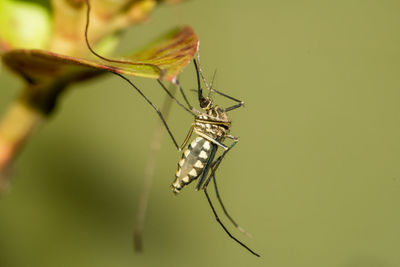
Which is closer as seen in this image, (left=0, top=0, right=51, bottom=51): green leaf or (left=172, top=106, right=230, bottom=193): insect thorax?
(left=0, top=0, right=51, bottom=51): green leaf

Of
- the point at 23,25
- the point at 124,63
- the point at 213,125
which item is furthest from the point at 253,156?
the point at 124,63

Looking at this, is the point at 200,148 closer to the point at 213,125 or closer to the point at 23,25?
the point at 213,125

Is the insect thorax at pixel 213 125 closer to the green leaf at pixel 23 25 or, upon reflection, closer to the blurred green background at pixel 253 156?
the green leaf at pixel 23 25

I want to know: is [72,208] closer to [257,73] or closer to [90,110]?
[90,110]

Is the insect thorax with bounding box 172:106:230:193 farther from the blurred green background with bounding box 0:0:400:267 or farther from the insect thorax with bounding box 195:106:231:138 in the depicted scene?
the blurred green background with bounding box 0:0:400:267

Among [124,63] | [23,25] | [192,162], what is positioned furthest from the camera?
[192,162]

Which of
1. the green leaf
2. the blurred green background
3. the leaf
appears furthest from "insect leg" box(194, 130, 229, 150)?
the blurred green background
